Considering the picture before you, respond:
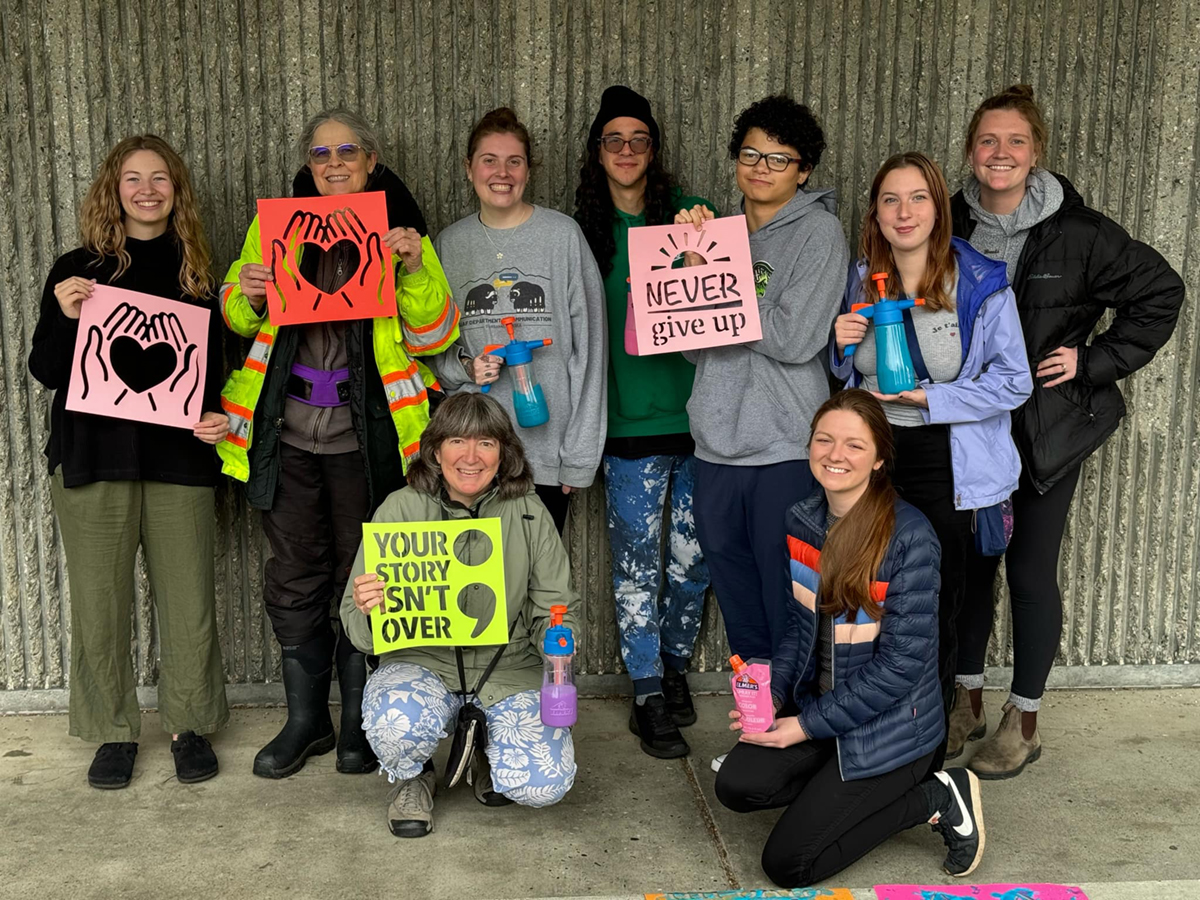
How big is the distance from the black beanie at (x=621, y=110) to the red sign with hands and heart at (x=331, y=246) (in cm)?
77

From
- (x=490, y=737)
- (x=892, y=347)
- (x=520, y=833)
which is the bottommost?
(x=520, y=833)

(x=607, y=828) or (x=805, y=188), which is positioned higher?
(x=805, y=188)

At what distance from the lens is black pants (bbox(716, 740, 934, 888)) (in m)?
3.13

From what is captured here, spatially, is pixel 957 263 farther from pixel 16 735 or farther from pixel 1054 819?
pixel 16 735

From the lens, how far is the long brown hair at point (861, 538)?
3176 mm

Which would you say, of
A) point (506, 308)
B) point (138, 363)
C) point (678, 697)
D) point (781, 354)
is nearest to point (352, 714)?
point (678, 697)

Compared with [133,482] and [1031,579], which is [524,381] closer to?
[133,482]

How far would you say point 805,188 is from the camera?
3.83 metres

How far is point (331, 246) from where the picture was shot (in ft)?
11.9

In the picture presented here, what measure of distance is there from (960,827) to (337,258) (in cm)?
236

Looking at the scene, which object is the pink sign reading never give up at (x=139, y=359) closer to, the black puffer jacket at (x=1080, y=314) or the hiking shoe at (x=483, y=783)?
the hiking shoe at (x=483, y=783)

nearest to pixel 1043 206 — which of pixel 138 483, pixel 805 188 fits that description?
pixel 805 188

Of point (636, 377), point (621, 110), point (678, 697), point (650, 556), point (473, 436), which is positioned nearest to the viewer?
point (473, 436)

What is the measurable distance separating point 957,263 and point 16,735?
3416 millimetres
